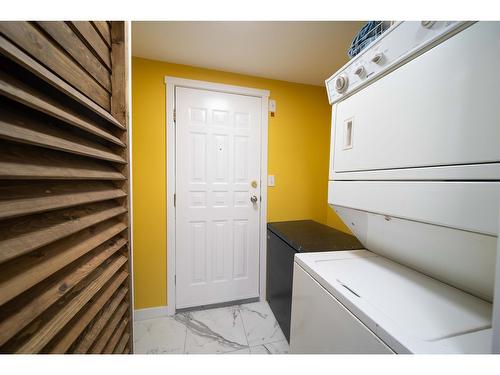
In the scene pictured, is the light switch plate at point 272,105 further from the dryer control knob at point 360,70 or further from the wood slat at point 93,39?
the wood slat at point 93,39

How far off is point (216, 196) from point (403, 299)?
58.7 inches

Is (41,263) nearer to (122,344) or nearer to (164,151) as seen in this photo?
(122,344)

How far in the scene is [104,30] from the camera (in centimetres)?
78

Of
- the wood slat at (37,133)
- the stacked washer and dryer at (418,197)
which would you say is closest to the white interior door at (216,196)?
the stacked washer and dryer at (418,197)

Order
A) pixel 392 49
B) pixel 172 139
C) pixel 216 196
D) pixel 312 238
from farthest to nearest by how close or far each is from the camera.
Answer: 1. pixel 216 196
2. pixel 172 139
3. pixel 312 238
4. pixel 392 49

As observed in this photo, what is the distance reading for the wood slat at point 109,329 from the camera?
69cm

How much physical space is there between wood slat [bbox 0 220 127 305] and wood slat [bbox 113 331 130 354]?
22.3 inches

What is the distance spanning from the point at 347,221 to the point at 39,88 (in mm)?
1365

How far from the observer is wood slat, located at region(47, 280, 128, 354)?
52 cm

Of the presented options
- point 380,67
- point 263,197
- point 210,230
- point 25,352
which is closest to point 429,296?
point 380,67

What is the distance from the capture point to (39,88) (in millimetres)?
532

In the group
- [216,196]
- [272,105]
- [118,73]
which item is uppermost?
[272,105]

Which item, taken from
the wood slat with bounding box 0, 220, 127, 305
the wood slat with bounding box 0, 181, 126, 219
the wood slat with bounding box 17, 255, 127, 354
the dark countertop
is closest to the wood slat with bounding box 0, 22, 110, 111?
the wood slat with bounding box 0, 181, 126, 219

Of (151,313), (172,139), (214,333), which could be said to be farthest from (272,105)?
(151,313)
